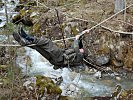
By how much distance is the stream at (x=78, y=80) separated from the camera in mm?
10399

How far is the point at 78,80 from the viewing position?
10719 mm

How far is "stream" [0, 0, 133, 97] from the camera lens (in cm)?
1040

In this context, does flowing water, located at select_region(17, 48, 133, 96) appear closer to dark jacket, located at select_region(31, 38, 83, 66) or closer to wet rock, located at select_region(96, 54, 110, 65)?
wet rock, located at select_region(96, 54, 110, 65)

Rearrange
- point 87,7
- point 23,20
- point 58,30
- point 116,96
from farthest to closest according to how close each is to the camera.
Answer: point 23,20, point 87,7, point 58,30, point 116,96

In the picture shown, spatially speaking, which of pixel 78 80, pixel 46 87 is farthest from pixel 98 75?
pixel 46 87

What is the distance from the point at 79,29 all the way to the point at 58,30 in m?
0.99

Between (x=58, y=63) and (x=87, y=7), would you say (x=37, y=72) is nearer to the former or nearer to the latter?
(x=58, y=63)

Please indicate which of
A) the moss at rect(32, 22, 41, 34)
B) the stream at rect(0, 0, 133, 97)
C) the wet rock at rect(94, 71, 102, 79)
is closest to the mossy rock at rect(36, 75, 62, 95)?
the stream at rect(0, 0, 133, 97)

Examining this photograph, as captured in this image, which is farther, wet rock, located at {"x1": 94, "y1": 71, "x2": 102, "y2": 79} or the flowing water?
wet rock, located at {"x1": 94, "y1": 71, "x2": 102, "y2": 79}

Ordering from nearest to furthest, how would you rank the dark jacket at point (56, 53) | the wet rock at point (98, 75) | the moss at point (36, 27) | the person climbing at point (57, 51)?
the person climbing at point (57, 51) < the dark jacket at point (56, 53) < the wet rock at point (98, 75) < the moss at point (36, 27)

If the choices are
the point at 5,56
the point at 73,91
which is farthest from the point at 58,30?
the point at 73,91

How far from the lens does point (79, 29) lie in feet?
41.2

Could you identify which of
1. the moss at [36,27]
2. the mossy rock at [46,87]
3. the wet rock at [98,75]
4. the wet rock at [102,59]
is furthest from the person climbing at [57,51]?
the moss at [36,27]

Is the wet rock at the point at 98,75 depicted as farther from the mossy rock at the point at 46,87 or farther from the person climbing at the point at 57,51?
the person climbing at the point at 57,51
